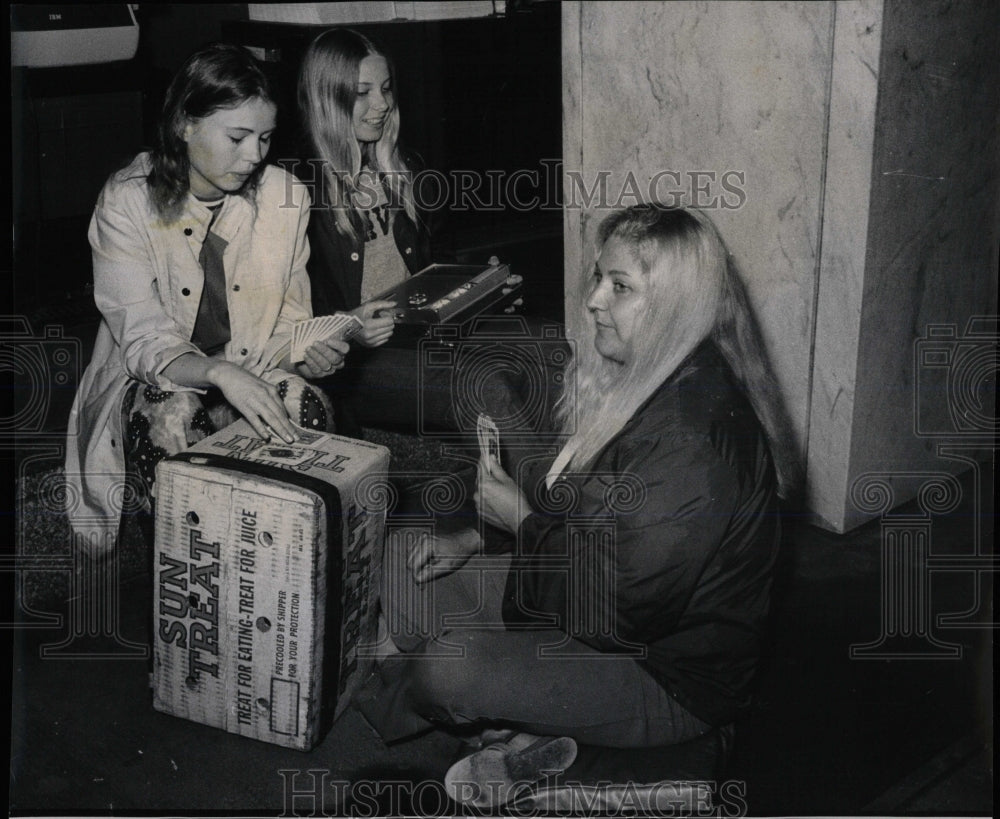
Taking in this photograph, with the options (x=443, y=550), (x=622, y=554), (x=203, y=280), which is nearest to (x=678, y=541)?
(x=622, y=554)

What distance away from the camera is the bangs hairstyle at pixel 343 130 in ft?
9.95

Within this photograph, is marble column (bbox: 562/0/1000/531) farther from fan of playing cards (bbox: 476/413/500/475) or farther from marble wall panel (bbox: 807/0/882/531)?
fan of playing cards (bbox: 476/413/500/475)

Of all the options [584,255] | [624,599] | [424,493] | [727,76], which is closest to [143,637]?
[424,493]

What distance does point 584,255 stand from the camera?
121 inches

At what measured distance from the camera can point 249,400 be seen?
10.0 ft

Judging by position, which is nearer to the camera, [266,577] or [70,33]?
[266,577]

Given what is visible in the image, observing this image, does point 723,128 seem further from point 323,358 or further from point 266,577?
point 266,577

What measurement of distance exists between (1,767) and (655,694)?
5.63 ft

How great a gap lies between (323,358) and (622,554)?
0.90 m

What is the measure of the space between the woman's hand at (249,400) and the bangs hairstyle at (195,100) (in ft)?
1.31

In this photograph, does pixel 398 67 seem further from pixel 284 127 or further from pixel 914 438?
pixel 914 438

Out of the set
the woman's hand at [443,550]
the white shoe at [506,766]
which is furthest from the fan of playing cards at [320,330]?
the white shoe at [506,766]

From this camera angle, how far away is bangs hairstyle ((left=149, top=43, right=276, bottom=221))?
9.77 ft

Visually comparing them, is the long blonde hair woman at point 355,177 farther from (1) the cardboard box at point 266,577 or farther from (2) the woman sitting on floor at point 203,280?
(1) the cardboard box at point 266,577
